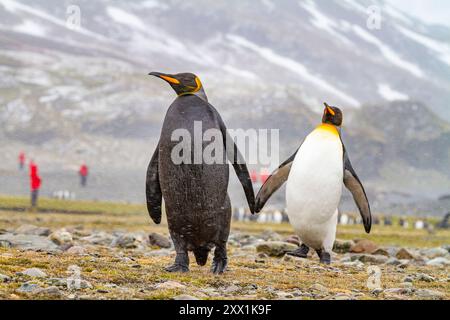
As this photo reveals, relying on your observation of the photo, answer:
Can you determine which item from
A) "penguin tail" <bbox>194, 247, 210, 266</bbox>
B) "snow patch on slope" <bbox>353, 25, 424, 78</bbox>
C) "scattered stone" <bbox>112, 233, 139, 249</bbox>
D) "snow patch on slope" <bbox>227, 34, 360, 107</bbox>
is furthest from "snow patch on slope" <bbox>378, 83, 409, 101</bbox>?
"penguin tail" <bbox>194, 247, 210, 266</bbox>

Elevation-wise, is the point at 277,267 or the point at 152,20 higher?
the point at 152,20

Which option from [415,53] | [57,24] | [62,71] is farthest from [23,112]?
[415,53]

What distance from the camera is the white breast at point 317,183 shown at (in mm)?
7754

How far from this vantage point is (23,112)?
5516cm

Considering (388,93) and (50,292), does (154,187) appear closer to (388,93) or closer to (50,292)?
(50,292)

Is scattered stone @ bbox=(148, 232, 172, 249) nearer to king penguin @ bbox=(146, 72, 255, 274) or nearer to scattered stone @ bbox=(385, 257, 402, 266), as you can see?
scattered stone @ bbox=(385, 257, 402, 266)

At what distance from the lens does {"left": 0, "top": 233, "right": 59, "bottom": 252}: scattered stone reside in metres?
7.67

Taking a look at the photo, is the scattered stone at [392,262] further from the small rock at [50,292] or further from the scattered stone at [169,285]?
the small rock at [50,292]

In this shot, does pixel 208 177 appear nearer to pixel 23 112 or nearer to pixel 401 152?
pixel 23 112

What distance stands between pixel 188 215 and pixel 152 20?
136425 millimetres

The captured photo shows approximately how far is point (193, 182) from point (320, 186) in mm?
2110

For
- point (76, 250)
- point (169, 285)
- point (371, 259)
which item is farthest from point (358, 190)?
point (169, 285)

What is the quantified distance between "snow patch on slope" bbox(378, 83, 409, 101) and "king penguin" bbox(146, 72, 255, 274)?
115 meters

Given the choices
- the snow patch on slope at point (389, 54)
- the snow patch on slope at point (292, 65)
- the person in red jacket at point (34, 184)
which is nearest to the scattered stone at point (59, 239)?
the person in red jacket at point (34, 184)
